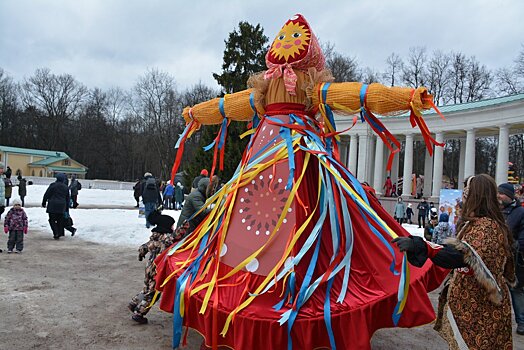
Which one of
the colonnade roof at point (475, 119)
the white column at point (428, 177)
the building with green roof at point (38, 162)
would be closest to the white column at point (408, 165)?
the colonnade roof at point (475, 119)

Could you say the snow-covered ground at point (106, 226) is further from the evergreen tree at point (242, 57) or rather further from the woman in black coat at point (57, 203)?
the evergreen tree at point (242, 57)

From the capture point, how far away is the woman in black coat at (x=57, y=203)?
407 inches

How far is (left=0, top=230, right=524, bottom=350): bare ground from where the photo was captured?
13.6ft

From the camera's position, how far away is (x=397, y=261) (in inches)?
139

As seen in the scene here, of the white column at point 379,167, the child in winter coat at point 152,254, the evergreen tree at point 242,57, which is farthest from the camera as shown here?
the white column at point 379,167

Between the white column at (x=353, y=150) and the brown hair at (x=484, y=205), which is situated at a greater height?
the white column at (x=353, y=150)

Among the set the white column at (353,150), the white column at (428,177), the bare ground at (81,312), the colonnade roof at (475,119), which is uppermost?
the colonnade roof at (475,119)

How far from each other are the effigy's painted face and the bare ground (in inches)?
113

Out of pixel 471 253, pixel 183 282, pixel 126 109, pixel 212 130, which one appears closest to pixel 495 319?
pixel 471 253

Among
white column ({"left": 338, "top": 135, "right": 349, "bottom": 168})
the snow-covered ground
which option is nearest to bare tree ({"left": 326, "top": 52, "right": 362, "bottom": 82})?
white column ({"left": 338, "top": 135, "right": 349, "bottom": 168})

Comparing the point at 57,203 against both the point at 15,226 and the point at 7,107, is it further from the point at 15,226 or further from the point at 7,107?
the point at 7,107

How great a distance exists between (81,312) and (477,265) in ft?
14.0

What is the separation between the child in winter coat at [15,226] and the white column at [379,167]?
20773 mm

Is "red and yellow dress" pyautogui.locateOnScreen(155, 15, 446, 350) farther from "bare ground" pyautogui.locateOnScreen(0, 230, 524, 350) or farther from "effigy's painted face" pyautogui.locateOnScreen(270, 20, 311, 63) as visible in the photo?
"bare ground" pyautogui.locateOnScreen(0, 230, 524, 350)
